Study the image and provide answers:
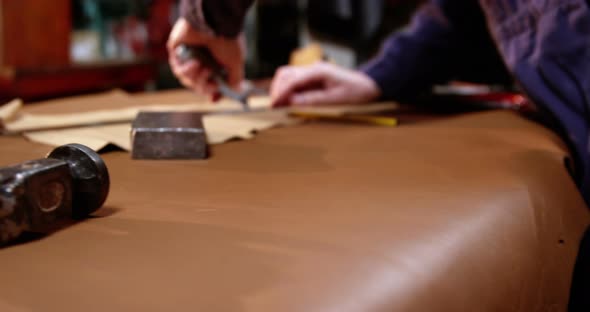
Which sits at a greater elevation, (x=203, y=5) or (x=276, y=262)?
(x=203, y=5)

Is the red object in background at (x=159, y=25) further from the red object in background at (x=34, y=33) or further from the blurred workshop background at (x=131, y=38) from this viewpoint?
the red object in background at (x=34, y=33)

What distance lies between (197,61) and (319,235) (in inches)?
23.5

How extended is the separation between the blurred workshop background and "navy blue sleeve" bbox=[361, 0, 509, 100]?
0.91 meters

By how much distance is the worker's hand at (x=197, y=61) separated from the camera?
843 mm

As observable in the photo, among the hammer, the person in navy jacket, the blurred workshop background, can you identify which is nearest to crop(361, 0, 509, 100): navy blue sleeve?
the person in navy jacket

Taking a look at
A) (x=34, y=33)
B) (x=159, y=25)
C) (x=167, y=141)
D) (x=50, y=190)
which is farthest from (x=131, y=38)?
(x=50, y=190)

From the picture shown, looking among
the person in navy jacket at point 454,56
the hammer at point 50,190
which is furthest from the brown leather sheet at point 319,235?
the person in navy jacket at point 454,56

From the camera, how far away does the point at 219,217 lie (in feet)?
1.32

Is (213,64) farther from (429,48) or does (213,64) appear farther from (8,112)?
(429,48)

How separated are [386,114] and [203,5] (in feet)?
1.21

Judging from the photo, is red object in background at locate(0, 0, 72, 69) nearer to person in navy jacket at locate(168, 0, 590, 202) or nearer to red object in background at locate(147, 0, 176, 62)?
red object in background at locate(147, 0, 176, 62)

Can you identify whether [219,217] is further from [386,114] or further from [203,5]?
[386,114]

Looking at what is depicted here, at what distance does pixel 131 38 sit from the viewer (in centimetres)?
271

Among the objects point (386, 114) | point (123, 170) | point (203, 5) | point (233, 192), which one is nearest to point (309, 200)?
point (233, 192)
